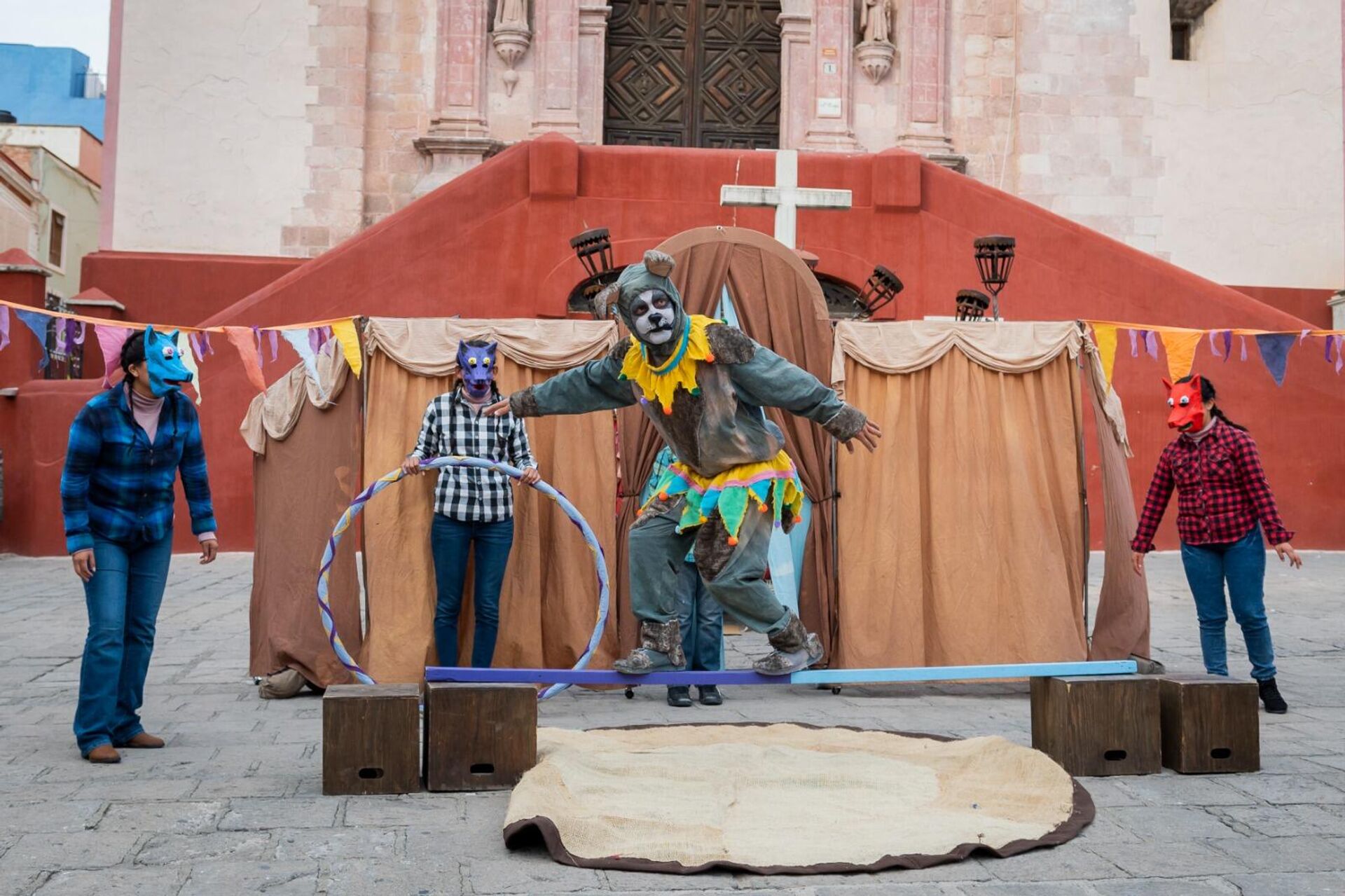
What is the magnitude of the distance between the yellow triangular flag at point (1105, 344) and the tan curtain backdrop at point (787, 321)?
1701mm

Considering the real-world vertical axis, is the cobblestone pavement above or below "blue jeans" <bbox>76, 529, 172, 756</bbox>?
below

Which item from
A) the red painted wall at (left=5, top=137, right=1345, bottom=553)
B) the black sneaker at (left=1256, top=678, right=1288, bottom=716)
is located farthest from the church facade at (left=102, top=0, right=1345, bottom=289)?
the black sneaker at (left=1256, top=678, right=1288, bottom=716)

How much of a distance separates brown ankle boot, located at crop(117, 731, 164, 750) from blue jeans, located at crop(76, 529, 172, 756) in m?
0.02

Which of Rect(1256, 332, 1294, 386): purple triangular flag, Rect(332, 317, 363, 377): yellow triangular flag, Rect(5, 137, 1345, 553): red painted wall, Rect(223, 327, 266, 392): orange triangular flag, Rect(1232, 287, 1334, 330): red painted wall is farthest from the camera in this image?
Rect(1232, 287, 1334, 330): red painted wall

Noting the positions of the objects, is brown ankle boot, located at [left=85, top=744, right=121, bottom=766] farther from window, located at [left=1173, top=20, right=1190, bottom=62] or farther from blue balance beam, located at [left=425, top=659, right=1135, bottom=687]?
window, located at [left=1173, top=20, right=1190, bottom=62]

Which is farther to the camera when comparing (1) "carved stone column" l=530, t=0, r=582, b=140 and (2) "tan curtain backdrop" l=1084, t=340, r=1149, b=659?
(1) "carved stone column" l=530, t=0, r=582, b=140

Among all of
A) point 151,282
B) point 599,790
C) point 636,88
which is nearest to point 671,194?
point 636,88

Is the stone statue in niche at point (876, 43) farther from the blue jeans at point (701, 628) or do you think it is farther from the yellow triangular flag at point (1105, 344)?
the blue jeans at point (701, 628)

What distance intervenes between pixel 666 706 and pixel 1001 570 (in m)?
2.27

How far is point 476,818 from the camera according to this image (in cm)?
491

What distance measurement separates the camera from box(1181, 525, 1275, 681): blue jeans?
715 cm

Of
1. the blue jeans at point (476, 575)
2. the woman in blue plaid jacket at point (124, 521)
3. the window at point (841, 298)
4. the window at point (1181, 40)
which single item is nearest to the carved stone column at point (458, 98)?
the window at point (841, 298)

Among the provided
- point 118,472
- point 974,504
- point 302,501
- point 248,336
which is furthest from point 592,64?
point 118,472

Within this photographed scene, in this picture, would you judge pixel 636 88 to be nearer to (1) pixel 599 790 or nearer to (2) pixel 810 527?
(2) pixel 810 527
